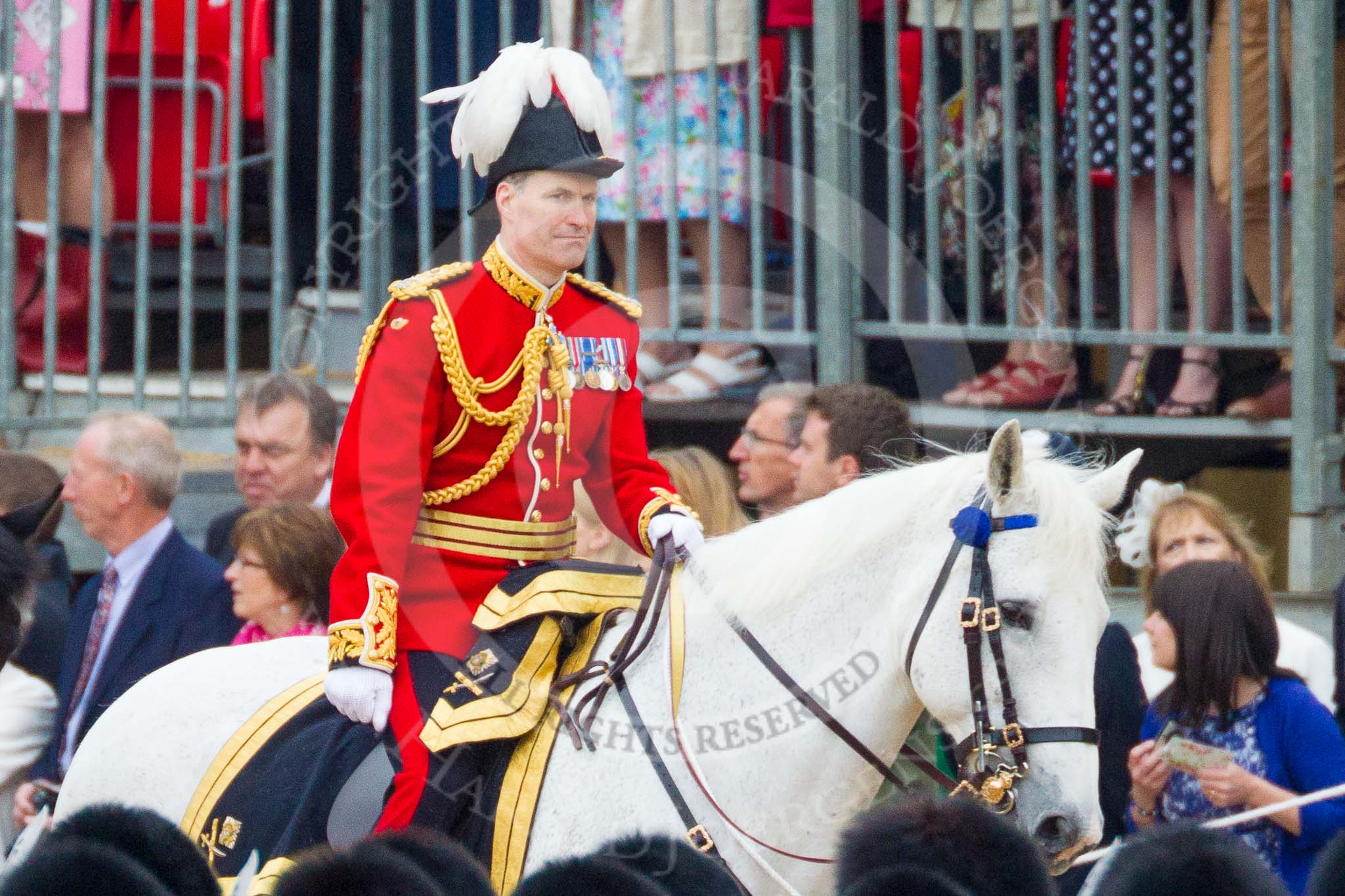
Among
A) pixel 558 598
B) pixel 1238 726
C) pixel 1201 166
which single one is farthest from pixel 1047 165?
pixel 558 598

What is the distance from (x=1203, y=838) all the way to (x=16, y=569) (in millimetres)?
2564

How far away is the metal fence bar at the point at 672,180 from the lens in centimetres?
591

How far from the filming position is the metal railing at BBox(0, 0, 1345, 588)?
541 cm

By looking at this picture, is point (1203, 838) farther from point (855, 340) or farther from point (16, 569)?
point (855, 340)

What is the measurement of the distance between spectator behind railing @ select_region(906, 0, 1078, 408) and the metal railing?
0.01 meters

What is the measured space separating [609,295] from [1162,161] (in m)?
2.47

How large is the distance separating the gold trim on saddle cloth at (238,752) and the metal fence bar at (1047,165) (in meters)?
2.89

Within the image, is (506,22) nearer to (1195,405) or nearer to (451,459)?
(1195,405)

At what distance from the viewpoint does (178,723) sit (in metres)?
3.73

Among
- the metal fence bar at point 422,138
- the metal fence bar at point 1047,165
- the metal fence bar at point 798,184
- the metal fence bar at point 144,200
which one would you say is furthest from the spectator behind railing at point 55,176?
the metal fence bar at point 1047,165

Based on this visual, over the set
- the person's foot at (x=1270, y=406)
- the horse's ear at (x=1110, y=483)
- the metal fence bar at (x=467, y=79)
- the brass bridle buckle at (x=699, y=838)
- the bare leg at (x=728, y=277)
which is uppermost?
the metal fence bar at (x=467, y=79)

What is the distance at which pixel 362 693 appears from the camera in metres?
3.24

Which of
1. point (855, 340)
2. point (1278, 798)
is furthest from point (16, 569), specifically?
point (855, 340)

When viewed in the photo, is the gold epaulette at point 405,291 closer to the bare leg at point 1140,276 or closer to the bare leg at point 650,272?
the bare leg at point 650,272
